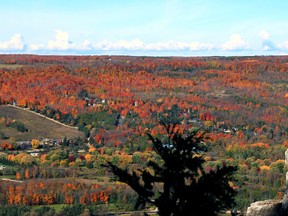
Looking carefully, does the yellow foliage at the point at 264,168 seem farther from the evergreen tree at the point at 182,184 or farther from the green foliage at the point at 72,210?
the evergreen tree at the point at 182,184

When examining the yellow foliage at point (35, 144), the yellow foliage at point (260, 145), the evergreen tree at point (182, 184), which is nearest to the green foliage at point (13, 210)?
the yellow foliage at point (35, 144)

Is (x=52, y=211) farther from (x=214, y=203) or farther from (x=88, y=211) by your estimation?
(x=214, y=203)

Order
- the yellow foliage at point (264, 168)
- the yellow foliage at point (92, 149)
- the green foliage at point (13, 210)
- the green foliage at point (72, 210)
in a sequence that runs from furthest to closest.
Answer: the yellow foliage at point (92, 149) → the yellow foliage at point (264, 168) → the green foliage at point (72, 210) → the green foliage at point (13, 210)

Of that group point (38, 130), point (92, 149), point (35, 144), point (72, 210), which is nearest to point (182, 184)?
point (72, 210)

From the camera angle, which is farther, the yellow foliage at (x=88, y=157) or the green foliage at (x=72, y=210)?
the yellow foliage at (x=88, y=157)

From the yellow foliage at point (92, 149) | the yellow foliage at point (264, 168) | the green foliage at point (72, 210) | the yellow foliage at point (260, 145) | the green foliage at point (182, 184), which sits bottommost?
the yellow foliage at point (92, 149)

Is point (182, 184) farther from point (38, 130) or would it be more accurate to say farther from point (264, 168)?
point (38, 130)

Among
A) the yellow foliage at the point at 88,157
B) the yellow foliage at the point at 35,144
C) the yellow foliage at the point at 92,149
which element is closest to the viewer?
the yellow foliage at the point at 88,157

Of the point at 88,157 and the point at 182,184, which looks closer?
the point at 182,184

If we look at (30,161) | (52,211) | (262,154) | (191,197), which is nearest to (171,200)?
(191,197)

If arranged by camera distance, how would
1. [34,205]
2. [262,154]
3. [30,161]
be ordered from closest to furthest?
[34,205] → [30,161] → [262,154]

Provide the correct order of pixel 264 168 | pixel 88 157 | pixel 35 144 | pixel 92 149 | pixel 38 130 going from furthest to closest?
pixel 38 130
pixel 35 144
pixel 92 149
pixel 88 157
pixel 264 168
